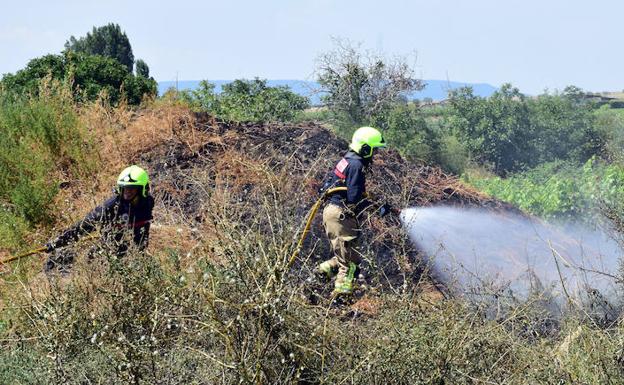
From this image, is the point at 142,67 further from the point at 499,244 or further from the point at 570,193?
the point at 499,244

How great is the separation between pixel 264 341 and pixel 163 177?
23.3ft

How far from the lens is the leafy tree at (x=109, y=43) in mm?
31672

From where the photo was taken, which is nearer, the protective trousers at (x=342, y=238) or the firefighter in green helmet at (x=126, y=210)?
the firefighter in green helmet at (x=126, y=210)

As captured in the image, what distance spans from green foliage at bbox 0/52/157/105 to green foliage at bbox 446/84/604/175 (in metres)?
11.3

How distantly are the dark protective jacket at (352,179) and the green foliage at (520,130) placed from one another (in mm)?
15739

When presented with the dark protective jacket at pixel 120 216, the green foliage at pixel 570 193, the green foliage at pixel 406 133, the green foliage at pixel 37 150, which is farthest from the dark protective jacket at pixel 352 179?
the green foliage at pixel 406 133

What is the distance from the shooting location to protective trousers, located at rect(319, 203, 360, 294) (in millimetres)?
8453

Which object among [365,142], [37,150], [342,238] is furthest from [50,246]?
[37,150]

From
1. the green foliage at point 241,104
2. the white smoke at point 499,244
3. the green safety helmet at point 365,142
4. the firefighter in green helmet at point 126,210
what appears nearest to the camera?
the firefighter in green helmet at point 126,210

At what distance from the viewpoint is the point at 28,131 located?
11.7m

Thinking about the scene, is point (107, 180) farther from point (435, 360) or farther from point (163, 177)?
point (435, 360)

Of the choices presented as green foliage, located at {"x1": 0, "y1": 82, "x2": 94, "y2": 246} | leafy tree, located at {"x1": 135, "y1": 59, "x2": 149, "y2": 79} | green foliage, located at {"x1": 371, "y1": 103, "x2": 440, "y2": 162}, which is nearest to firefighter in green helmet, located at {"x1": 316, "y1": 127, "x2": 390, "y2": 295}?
green foliage, located at {"x1": 0, "y1": 82, "x2": 94, "y2": 246}

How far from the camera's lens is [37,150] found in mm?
11812

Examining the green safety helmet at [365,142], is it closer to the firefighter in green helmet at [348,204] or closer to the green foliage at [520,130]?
the firefighter in green helmet at [348,204]
